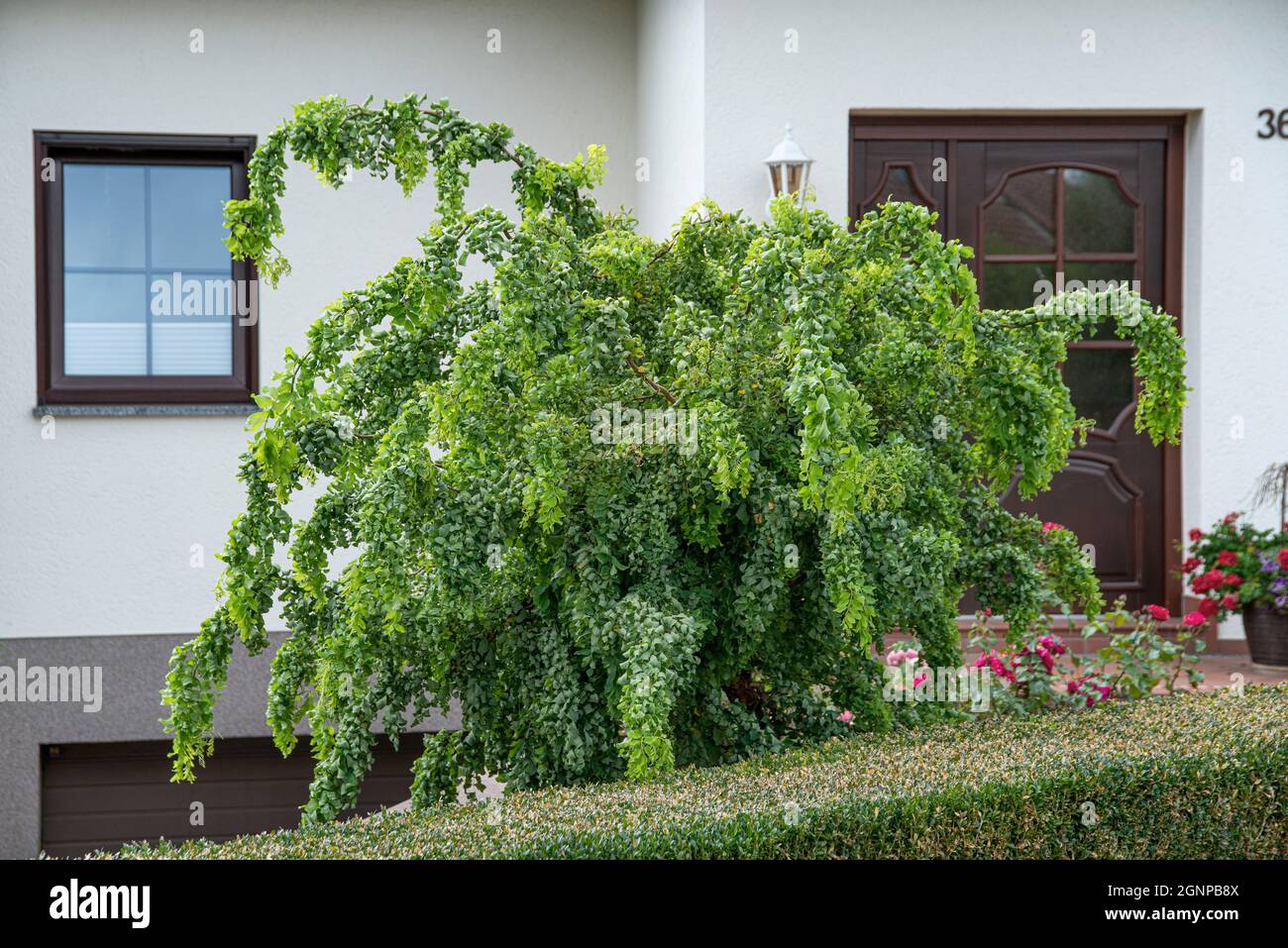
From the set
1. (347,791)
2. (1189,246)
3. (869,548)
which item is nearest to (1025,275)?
(1189,246)

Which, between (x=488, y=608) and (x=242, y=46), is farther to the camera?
(x=242, y=46)

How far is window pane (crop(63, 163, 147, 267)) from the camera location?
748cm

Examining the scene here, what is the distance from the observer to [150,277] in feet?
24.8

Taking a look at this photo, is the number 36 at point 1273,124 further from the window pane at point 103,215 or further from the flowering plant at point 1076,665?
the window pane at point 103,215

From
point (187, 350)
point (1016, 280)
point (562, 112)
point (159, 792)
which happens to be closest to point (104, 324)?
point (187, 350)

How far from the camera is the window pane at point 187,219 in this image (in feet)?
24.8

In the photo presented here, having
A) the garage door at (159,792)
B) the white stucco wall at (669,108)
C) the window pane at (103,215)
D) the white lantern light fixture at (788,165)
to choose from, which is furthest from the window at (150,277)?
the white lantern light fixture at (788,165)

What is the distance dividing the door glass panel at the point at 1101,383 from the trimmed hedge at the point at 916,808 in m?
3.33

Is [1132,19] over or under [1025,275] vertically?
over

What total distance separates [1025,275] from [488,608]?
4177 millimetres

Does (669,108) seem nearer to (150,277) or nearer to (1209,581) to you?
(150,277)

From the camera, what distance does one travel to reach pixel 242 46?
291 inches

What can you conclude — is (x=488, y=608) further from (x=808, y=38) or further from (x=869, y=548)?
(x=808, y=38)

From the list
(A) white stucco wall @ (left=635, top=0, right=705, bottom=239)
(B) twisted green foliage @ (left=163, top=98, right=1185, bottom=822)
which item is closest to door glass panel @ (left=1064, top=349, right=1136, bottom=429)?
(A) white stucco wall @ (left=635, top=0, right=705, bottom=239)
